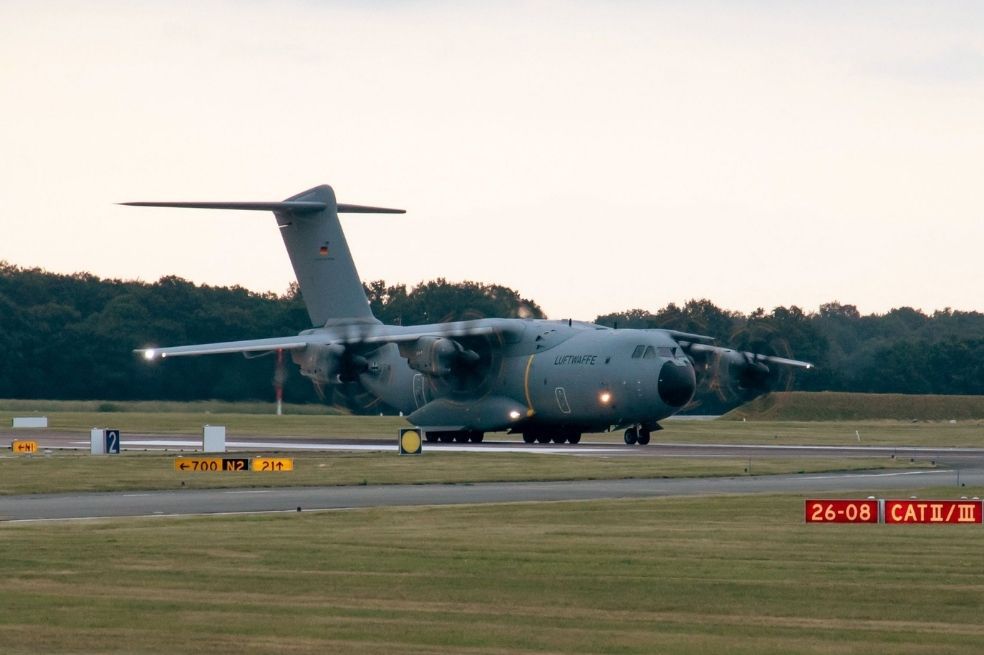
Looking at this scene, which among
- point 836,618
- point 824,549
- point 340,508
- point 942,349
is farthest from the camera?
point 942,349

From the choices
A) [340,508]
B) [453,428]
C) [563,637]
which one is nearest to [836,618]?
[563,637]

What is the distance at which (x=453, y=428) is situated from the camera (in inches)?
2367

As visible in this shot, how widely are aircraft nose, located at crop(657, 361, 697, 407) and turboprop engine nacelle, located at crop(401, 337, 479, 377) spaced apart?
811 cm

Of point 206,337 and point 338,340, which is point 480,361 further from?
point 206,337

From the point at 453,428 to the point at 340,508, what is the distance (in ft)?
109

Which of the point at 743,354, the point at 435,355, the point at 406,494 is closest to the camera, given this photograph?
the point at 406,494

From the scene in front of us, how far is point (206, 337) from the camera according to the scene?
10762 centimetres

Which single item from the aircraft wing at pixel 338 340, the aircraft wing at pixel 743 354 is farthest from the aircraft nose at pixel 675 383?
the aircraft wing at pixel 338 340

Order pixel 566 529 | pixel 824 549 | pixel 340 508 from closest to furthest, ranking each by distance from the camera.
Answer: pixel 824 549, pixel 566 529, pixel 340 508

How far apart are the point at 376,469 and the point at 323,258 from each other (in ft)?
81.3

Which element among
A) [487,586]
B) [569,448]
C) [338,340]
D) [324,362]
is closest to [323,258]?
[338,340]

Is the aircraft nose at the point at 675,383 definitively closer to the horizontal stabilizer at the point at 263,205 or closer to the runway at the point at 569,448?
the runway at the point at 569,448

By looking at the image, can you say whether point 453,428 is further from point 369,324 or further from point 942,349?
point 942,349

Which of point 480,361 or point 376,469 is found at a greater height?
point 480,361
